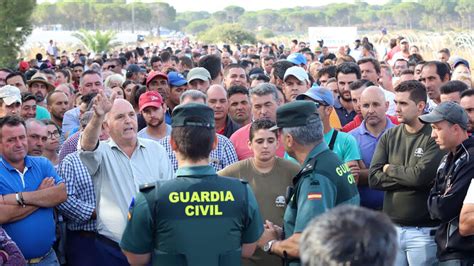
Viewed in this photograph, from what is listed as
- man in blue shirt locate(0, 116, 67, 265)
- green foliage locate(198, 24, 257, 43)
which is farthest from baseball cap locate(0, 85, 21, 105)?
green foliage locate(198, 24, 257, 43)

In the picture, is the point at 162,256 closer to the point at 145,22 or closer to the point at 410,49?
the point at 410,49

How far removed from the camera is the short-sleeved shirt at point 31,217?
6.98 metres

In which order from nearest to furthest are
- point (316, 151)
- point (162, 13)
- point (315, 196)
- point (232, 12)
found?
point (315, 196) → point (316, 151) → point (162, 13) → point (232, 12)

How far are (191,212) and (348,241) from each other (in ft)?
6.45

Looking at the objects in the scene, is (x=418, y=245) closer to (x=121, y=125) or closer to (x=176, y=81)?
(x=121, y=125)

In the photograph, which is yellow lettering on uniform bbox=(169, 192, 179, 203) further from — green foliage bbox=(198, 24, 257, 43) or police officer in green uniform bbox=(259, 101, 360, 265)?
green foliage bbox=(198, 24, 257, 43)

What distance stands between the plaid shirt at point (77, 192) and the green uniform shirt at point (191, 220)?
2235mm

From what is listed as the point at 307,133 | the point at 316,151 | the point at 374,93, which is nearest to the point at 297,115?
the point at 307,133

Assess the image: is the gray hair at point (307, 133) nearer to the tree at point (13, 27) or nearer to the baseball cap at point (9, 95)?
the baseball cap at point (9, 95)

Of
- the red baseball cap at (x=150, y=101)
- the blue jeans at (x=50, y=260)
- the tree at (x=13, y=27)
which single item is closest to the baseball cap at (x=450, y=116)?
the red baseball cap at (x=150, y=101)

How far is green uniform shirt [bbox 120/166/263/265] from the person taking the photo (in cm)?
481

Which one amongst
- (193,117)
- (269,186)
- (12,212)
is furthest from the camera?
(12,212)

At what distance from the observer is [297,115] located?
5.48 metres

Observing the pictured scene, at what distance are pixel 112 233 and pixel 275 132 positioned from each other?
153 cm
